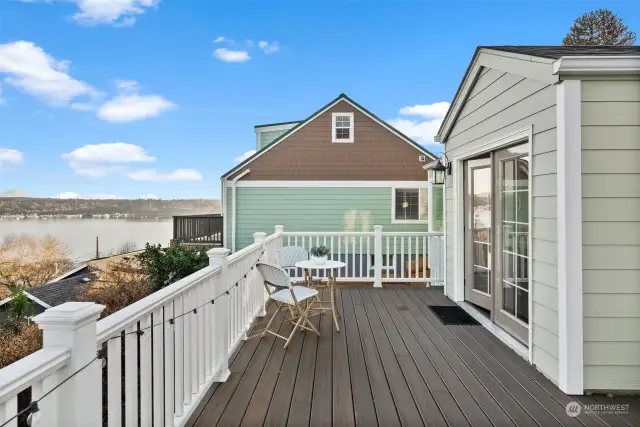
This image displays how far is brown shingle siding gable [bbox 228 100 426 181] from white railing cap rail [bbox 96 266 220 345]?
26.7ft

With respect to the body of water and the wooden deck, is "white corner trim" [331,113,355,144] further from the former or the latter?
the body of water

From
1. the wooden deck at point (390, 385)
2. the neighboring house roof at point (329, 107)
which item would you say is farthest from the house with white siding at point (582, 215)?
the neighboring house roof at point (329, 107)

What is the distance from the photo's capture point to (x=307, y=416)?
2.19 meters

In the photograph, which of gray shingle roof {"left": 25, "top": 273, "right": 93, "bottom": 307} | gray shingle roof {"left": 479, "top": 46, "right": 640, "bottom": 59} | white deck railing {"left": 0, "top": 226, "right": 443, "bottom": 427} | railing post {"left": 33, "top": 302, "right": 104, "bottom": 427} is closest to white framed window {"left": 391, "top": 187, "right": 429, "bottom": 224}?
gray shingle roof {"left": 479, "top": 46, "right": 640, "bottom": 59}

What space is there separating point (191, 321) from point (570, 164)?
2806 mm

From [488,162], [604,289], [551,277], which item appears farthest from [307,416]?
[488,162]

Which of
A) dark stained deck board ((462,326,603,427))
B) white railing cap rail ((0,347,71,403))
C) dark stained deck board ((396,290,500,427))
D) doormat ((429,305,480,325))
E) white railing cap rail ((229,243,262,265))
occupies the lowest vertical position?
dark stained deck board ((462,326,603,427))

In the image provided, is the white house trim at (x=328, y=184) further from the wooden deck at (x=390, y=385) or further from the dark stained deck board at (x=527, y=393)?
the dark stained deck board at (x=527, y=393)

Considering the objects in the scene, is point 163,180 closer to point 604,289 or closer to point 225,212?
point 225,212

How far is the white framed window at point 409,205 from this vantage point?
33.6 feet

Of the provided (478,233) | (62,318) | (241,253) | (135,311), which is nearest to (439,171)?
(478,233)

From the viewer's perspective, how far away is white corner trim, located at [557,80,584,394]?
2500mm

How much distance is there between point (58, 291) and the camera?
26.9ft
